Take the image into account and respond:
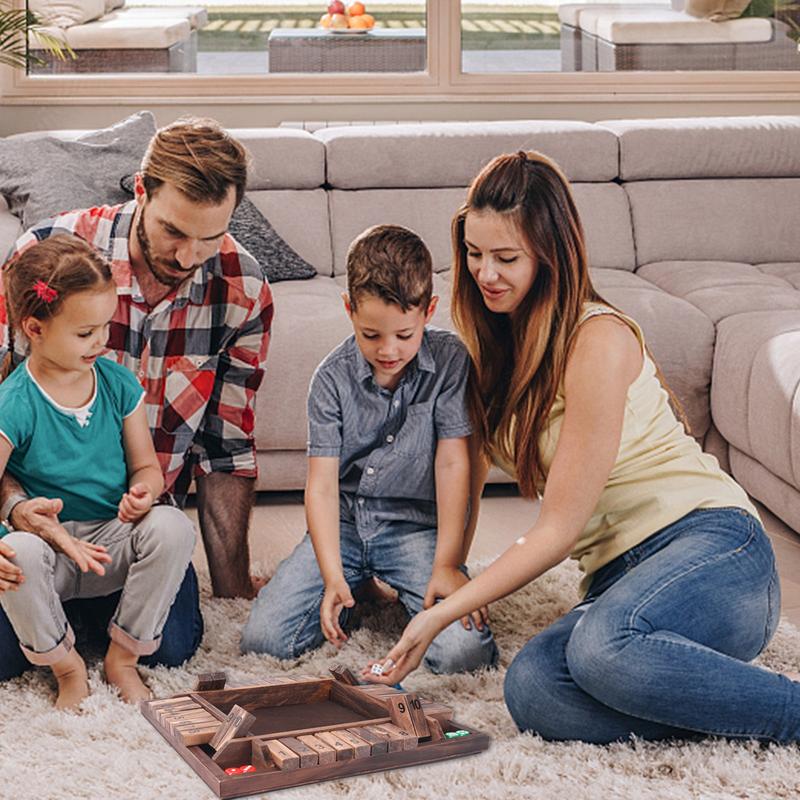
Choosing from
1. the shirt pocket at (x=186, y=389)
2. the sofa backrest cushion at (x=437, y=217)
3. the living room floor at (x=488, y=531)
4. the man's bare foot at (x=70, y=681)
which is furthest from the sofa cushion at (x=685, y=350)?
the man's bare foot at (x=70, y=681)

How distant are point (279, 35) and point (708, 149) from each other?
1.65 metres

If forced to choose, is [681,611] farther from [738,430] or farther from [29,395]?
[738,430]

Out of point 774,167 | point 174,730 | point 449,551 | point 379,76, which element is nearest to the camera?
point 174,730

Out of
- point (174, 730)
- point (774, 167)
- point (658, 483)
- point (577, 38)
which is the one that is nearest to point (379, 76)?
point (577, 38)

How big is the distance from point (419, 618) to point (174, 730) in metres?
0.38

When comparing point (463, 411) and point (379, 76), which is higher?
point (379, 76)

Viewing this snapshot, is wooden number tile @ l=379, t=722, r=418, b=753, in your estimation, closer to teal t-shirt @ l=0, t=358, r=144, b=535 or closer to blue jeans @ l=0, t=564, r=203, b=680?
blue jeans @ l=0, t=564, r=203, b=680

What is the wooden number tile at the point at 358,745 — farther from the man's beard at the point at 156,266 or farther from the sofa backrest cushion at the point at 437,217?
the sofa backrest cushion at the point at 437,217

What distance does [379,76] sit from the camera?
4648 millimetres

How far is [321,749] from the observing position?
1685 millimetres

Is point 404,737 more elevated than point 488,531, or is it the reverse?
point 404,737

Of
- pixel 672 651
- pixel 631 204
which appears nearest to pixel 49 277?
pixel 672 651

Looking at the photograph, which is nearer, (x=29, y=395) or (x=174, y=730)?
(x=174, y=730)

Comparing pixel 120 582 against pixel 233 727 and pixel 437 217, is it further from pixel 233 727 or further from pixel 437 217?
pixel 437 217
